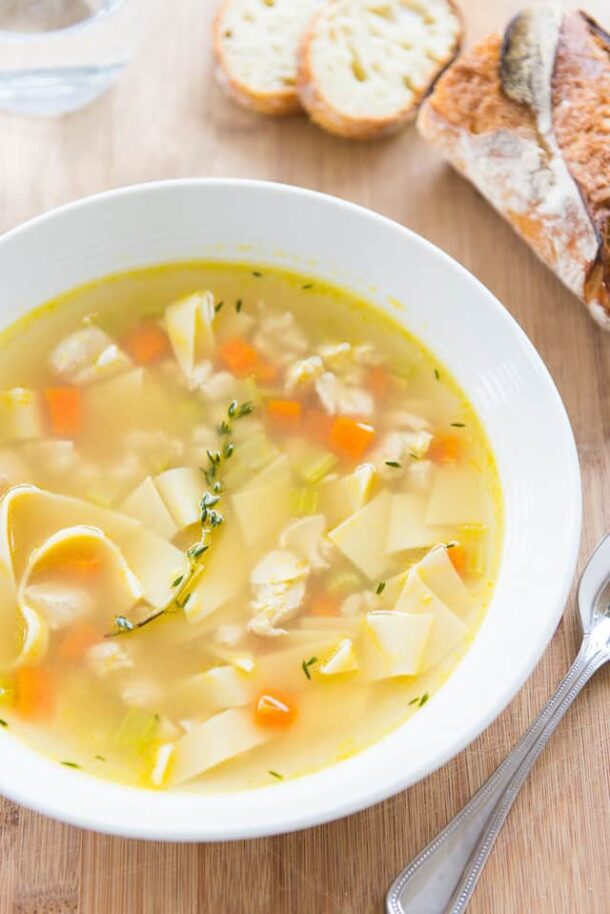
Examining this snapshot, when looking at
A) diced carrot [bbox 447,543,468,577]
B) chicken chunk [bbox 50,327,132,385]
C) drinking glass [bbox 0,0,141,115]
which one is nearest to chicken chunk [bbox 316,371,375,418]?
diced carrot [bbox 447,543,468,577]

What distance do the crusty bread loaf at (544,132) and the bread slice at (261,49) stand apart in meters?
0.54

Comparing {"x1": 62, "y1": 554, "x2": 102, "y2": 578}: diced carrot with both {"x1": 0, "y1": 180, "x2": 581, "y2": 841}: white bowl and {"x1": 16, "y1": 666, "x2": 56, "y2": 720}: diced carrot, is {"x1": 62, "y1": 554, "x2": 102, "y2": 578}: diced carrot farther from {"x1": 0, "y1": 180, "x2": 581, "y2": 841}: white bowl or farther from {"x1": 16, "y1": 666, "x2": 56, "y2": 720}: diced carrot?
{"x1": 0, "y1": 180, "x2": 581, "y2": 841}: white bowl

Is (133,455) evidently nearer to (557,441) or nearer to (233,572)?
(233,572)

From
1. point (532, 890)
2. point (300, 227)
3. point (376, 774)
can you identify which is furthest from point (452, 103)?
point (532, 890)

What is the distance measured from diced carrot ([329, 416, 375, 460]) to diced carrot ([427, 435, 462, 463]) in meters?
0.19

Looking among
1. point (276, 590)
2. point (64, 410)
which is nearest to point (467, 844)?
point (276, 590)

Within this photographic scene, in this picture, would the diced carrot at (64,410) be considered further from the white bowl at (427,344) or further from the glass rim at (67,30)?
the glass rim at (67,30)

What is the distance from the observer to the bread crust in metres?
3.81

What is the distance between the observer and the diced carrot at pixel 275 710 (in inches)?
116

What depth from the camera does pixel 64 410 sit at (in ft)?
10.7

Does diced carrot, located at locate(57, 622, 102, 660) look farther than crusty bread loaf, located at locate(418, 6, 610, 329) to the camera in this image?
No

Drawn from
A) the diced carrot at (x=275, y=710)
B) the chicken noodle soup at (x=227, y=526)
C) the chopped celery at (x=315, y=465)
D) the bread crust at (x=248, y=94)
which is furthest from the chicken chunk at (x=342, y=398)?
the bread crust at (x=248, y=94)

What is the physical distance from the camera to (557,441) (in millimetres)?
2979

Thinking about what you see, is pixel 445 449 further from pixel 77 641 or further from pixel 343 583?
pixel 77 641
